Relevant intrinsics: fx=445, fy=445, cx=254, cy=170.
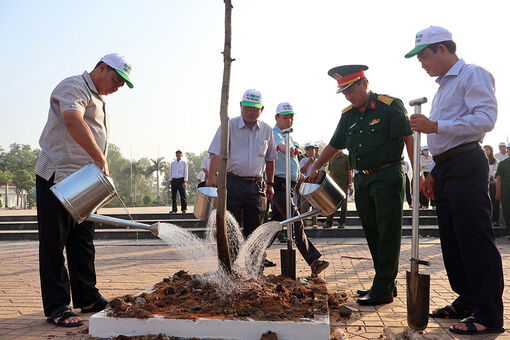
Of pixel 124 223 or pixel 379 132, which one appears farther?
pixel 379 132

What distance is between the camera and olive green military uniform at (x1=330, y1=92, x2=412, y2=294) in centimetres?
380

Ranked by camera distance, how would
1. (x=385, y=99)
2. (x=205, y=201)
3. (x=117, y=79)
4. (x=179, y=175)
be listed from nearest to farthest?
(x=117, y=79), (x=385, y=99), (x=205, y=201), (x=179, y=175)

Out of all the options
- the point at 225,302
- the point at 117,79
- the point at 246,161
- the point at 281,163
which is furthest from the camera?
the point at 281,163

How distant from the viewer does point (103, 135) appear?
377 centimetres

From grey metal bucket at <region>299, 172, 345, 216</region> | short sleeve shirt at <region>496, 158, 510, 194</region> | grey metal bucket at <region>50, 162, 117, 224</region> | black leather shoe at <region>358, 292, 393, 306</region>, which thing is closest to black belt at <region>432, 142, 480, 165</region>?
grey metal bucket at <region>299, 172, 345, 216</region>

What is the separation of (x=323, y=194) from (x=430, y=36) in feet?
5.24

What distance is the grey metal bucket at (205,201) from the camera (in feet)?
14.4

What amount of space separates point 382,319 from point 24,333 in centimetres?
261

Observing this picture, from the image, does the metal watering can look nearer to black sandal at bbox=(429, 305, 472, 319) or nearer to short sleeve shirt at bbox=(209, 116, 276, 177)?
short sleeve shirt at bbox=(209, 116, 276, 177)

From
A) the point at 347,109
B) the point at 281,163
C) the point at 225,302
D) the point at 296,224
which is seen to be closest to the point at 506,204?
the point at 281,163

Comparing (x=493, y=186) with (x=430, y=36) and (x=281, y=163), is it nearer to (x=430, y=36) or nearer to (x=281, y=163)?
(x=281, y=163)

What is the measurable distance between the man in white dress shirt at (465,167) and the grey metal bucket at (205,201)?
2054mm

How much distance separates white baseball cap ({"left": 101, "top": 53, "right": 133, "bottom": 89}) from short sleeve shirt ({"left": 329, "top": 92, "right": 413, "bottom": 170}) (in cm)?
205

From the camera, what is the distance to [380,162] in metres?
3.84
